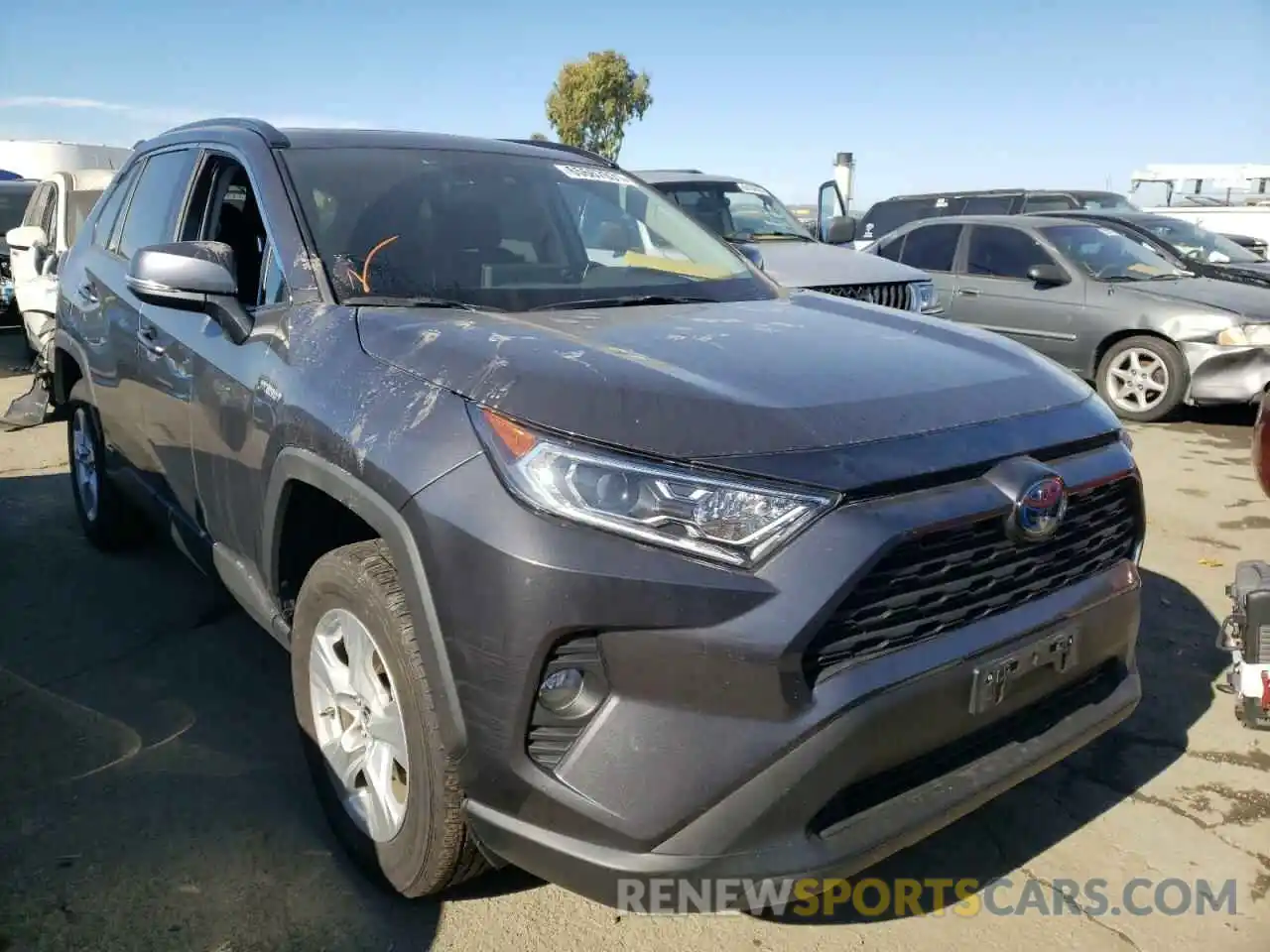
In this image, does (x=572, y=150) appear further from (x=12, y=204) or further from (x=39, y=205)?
(x=12, y=204)

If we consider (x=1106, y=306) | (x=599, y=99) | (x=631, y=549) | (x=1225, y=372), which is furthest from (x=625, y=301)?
(x=599, y=99)

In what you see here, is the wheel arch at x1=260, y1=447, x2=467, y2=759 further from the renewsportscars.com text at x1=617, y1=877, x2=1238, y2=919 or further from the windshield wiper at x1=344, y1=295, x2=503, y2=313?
the renewsportscars.com text at x1=617, y1=877, x2=1238, y2=919

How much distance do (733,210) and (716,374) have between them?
20.6ft

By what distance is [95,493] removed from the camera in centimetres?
476

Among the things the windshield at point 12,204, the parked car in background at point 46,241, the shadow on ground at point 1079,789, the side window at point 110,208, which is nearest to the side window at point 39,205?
the parked car in background at point 46,241

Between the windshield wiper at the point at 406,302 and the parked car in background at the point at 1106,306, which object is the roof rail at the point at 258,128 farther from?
the parked car in background at the point at 1106,306

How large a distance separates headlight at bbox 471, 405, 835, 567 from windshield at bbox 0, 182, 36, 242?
41.6ft

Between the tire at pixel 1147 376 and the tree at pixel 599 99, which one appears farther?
the tree at pixel 599 99

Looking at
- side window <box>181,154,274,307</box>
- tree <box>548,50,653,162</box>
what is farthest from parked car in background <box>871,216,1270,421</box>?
tree <box>548,50,653,162</box>

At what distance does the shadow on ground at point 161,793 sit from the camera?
240 centimetres

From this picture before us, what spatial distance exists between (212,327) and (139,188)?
155cm

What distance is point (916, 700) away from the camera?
1990 millimetres

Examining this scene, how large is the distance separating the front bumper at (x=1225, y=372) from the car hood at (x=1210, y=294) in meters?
0.30

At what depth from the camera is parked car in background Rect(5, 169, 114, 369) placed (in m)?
7.99
